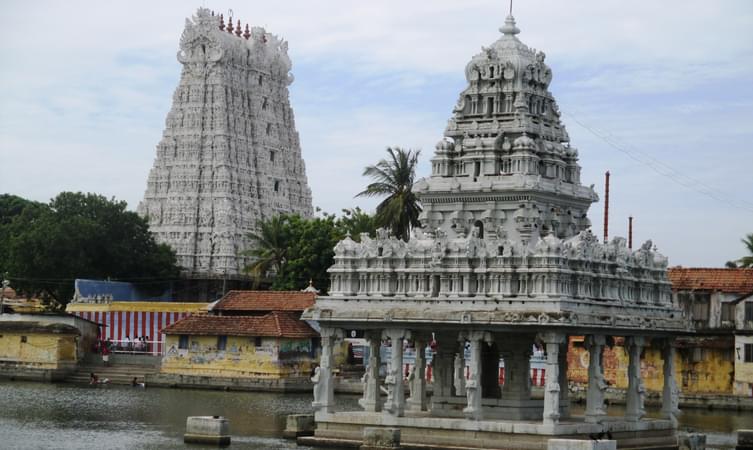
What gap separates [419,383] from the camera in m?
46.7

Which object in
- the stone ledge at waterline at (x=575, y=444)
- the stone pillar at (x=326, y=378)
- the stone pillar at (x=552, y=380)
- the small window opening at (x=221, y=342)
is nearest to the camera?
the stone ledge at waterline at (x=575, y=444)

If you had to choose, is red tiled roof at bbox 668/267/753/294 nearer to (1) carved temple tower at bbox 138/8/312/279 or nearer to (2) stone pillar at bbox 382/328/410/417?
(2) stone pillar at bbox 382/328/410/417

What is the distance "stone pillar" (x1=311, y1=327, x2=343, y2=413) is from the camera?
4481 centimetres

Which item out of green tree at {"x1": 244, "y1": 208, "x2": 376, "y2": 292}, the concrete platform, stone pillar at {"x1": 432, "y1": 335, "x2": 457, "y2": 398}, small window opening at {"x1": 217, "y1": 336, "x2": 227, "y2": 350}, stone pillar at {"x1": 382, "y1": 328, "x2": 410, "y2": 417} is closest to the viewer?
the concrete platform

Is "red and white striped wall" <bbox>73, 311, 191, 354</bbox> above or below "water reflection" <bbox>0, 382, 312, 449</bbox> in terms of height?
above

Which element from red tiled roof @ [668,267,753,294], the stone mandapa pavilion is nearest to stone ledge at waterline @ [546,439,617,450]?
the stone mandapa pavilion

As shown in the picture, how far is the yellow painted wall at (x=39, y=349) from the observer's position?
76062 mm

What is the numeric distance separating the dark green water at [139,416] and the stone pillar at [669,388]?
3055 mm

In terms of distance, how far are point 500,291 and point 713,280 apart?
29313mm

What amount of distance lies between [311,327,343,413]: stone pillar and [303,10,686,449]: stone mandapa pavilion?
0.13ft

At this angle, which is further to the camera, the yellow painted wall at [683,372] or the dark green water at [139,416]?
the yellow painted wall at [683,372]

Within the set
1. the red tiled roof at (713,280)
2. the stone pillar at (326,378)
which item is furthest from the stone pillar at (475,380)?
the red tiled roof at (713,280)

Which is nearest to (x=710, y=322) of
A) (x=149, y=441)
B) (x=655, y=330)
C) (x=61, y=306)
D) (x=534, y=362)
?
(x=534, y=362)

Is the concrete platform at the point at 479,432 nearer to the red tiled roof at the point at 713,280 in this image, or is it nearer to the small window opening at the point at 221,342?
the red tiled roof at the point at 713,280
